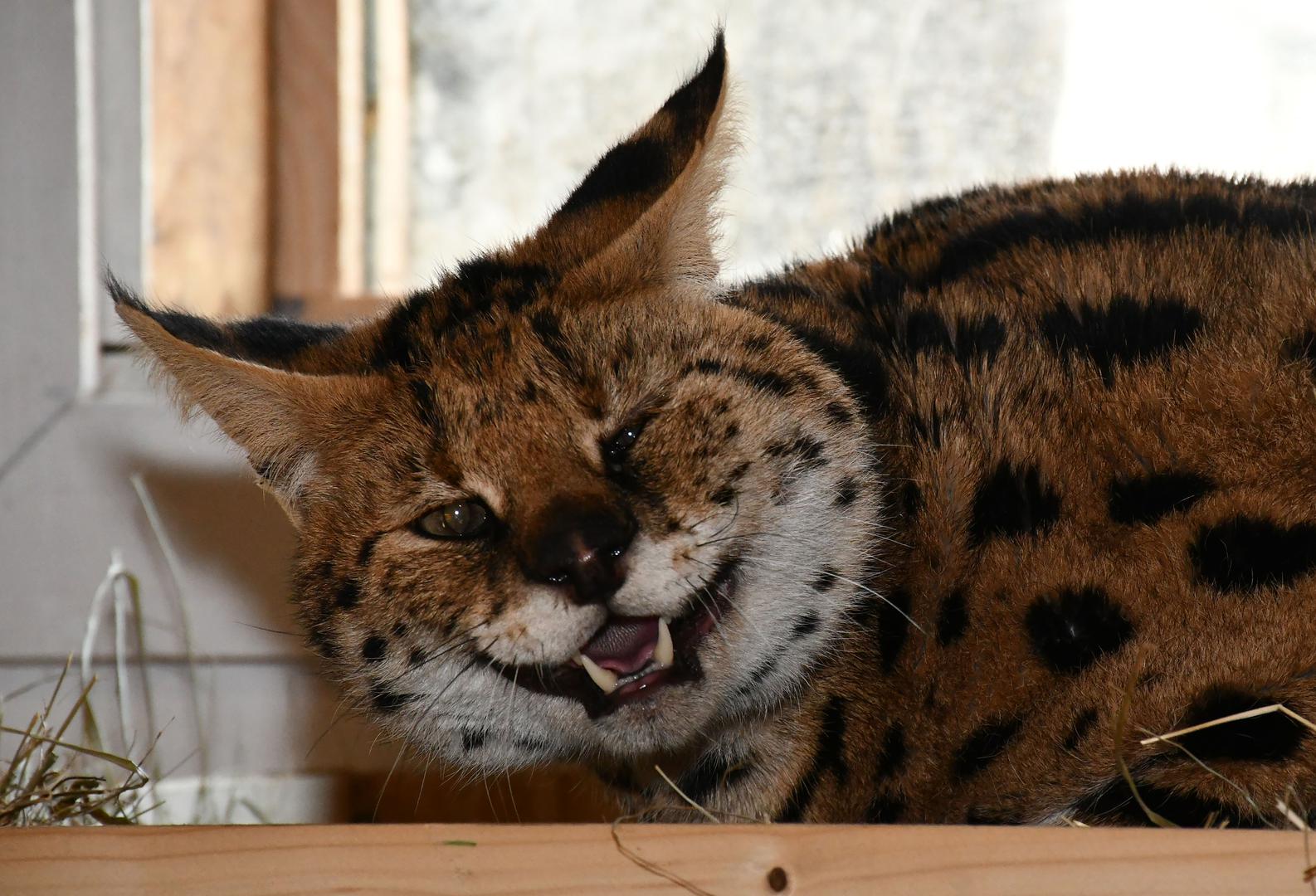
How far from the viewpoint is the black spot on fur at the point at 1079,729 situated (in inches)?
59.9

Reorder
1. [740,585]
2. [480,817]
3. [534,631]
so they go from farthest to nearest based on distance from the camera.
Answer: [480,817] → [740,585] → [534,631]

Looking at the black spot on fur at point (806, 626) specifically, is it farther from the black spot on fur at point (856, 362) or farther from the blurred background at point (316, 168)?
the blurred background at point (316, 168)

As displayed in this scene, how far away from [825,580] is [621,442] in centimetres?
31

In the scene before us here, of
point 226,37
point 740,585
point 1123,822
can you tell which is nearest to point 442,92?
point 226,37

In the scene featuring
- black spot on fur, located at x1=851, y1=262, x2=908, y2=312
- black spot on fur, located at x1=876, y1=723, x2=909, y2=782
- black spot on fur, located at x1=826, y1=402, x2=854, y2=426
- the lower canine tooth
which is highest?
black spot on fur, located at x1=851, y1=262, x2=908, y2=312

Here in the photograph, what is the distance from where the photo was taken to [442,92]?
2.94m

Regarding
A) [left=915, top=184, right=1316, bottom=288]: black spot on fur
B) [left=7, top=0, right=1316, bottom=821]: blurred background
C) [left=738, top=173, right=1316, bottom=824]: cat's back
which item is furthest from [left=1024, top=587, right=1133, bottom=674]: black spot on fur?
[left=7, top=0, right=1316, bottom=821]: blurred background

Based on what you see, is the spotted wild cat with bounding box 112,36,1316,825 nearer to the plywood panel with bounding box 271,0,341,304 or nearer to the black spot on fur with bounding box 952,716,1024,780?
the black spot on fur with bounding box 952,716,1024,780

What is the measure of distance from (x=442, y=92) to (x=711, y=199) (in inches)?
53.5

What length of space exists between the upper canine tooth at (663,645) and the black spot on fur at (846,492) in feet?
0.91

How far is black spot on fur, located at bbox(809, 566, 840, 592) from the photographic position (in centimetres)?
163

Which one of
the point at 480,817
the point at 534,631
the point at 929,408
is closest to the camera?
the point at 534,631

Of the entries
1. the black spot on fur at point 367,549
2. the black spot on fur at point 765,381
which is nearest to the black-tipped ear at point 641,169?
the black spot on fur at point 765,381

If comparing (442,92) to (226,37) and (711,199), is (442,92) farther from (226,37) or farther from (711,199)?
(711,199)
